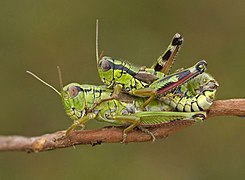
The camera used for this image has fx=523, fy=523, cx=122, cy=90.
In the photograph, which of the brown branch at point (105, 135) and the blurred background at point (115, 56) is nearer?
the brown branch at point (105, 135)

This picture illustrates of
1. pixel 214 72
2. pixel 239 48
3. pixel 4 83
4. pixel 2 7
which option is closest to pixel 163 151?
pixel 214 72

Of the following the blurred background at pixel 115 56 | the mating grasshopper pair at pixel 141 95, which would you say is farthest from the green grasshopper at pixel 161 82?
the blurred background at pixel 115 56

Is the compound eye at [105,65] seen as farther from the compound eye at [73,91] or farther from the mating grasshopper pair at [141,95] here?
the compound eye at [73,91]

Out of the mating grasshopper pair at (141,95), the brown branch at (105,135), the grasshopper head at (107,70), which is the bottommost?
the brown branch at (105,135)

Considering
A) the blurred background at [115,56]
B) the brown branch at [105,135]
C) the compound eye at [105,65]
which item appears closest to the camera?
the brown branch at [105,135]

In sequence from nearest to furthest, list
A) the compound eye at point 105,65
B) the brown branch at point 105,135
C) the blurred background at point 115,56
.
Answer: the brown branch at point 105,135, the compound eye at point 105,65, the blurred background at point 115,56

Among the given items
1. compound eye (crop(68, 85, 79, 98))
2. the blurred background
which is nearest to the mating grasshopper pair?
compound eye (crop(68, 85, 79, 98))

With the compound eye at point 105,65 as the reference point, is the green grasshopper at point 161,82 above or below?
below
